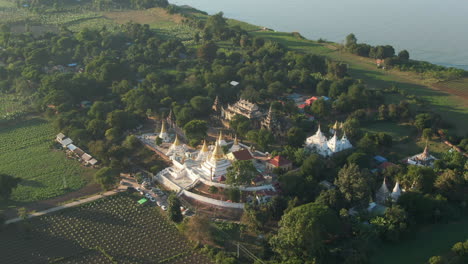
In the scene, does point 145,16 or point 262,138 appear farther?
point 145,16

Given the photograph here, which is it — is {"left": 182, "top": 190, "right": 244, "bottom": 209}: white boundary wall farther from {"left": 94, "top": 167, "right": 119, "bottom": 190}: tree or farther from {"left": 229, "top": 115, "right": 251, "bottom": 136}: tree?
{"left": 229, "top": 115, "right": 251, "bottom": 136}: tree

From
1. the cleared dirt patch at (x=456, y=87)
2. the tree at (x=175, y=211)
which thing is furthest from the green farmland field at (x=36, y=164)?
the cleared dirt patch at (x=456, y=87)

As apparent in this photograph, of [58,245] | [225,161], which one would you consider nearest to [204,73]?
[225,161]

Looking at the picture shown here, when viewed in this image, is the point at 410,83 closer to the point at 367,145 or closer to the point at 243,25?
the point at 367,145

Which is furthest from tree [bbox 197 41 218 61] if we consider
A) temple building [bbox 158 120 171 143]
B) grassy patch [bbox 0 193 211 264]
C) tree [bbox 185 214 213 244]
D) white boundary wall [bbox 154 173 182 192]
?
tree [bbox 185 214 213 244]

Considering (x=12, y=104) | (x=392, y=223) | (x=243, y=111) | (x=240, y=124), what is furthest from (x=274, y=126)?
(x=12, y=104)

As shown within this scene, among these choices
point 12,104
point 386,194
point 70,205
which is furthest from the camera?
point 12,104
